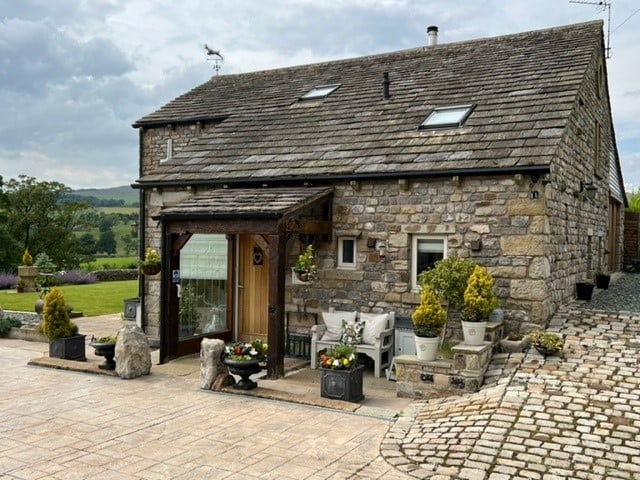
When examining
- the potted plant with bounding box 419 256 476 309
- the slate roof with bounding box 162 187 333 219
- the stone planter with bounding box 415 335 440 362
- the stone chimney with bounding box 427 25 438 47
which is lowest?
the stone planter with bounding box 415 335 440 362

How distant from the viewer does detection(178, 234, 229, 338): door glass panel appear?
11.7 metres

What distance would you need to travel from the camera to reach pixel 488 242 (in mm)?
9617

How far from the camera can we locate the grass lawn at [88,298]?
1833 cm

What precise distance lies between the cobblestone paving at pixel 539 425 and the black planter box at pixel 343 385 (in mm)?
824

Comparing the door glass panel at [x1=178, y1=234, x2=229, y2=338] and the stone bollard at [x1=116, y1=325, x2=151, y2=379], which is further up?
the door glass panel at [x1=178, y1=234, x2=229, y2=338]

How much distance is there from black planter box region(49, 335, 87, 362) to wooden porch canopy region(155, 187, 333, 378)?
6.07 feet

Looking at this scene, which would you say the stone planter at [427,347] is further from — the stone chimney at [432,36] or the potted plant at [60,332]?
the stone chimney at [432,36]

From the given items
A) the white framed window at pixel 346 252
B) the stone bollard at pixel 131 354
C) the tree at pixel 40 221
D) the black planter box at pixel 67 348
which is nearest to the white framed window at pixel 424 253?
the white framed window at pixel 346 252

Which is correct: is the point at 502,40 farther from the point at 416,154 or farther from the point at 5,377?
the point at 5,377

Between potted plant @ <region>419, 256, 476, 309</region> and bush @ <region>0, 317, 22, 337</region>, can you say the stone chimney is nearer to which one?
potted plant @ <region>419, 256, 476, 309</region>

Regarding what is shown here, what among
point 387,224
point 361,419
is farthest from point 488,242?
point 361,419

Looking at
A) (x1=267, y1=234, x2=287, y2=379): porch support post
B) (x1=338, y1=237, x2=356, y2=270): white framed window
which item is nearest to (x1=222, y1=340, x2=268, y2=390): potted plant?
(x1=267, y1=234, x2=287, y2=379): porch support post

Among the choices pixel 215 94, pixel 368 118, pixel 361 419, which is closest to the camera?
pixel 361 419

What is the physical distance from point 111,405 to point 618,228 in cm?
1996
